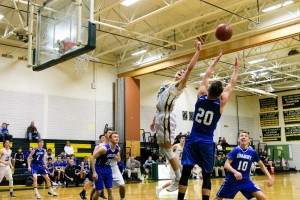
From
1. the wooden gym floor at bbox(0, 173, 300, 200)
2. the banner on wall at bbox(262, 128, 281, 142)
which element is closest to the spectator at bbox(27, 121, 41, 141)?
the wooden gym floor at bbox(0, 173, 300, 200)

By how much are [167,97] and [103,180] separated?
236cm

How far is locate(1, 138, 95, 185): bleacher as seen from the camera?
15.3 metres

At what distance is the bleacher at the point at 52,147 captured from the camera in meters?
15.3

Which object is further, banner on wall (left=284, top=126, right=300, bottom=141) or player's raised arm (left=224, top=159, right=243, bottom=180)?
banner on wall (left=284, top=126, right=300, bottom=141)

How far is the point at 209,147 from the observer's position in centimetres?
443

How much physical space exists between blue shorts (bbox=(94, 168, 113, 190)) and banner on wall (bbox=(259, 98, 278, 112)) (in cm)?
2554

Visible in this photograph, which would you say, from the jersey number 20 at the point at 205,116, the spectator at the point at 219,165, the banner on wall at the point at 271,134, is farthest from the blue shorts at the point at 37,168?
the banner on wall at the point at 271,134

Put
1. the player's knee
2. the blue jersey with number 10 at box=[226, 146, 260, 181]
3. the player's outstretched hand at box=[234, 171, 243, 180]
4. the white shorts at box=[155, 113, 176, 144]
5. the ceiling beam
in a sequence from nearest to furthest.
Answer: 1. the player's knee
2. the white shorts at box=[155, 113, 176, 144]
3. the player's outstretched hand at box=[234, 171, 243, 180]
4. the blue jersey with number 10 at box=[226, 146, 260, 181]
5. the ceiling beam

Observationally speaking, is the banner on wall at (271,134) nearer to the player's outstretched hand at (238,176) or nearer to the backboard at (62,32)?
the backboard at (62,32)

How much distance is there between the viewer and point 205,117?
4418mm

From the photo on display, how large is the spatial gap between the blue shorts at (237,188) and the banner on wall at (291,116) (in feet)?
81.0

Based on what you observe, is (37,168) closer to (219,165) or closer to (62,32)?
(62,32)

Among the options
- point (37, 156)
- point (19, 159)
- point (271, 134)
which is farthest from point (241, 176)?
point (271, 134)

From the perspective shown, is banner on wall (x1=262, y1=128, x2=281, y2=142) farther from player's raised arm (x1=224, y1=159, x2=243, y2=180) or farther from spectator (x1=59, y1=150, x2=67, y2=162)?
player's raised arm (x1=224, y1=159, x2=243, y2=180)
